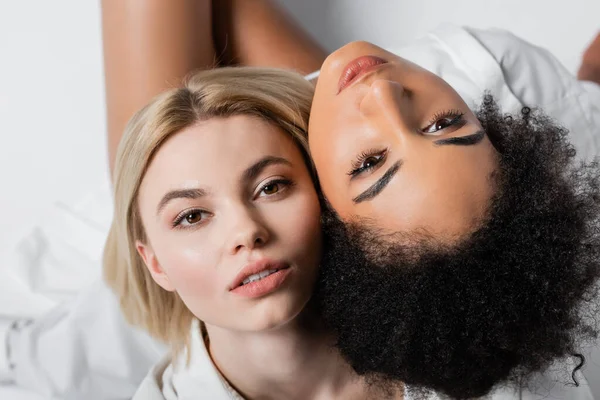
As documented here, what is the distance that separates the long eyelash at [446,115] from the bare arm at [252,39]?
1.03 meters

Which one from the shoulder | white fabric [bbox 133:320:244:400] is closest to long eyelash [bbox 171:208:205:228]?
white fabric [bbox 133:320:244:400]

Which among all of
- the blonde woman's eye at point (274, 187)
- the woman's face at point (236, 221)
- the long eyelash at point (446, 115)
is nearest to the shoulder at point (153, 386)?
the woman's face at point (236, 221)

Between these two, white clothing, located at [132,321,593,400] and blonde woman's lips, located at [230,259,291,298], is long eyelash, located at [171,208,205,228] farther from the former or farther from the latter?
white clothing, located at [132,321,593,400]

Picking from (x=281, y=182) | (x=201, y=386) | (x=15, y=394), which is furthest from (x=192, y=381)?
(x=15, y=394)

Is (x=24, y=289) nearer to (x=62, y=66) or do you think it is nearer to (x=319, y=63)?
(x=62, y=66)

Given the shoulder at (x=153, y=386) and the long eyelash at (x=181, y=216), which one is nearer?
the long eyelash at (x=181, y=216)

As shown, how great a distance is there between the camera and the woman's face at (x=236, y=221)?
5.48 ft

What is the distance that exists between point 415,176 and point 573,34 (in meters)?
1.91

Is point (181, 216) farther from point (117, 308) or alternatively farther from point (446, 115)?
point (117, 308)

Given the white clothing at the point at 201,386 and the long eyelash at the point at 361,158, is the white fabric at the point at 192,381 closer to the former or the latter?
the white clothing at the point at 201,386

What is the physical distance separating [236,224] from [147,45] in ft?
2.78

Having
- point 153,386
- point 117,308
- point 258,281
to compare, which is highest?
point 258,281

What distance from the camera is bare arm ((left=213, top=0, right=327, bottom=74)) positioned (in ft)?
8.59

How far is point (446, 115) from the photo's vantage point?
1.63 metres
